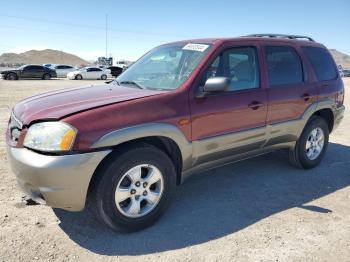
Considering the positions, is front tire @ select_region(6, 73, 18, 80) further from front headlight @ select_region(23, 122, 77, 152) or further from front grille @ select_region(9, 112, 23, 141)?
front headlight @ select_region(23, 122, 77, 152)

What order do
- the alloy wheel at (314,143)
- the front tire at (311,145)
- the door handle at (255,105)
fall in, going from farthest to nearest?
1. the alloy wheel at (314,143)
2. the front tire at (311,145)
3. the door handle at (255,105)

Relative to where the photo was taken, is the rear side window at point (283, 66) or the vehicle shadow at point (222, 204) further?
the rear side window at point (283, 66)

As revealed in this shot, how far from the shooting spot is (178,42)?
4590 millimetres

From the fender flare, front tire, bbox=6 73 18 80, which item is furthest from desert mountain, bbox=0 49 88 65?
the fender flare

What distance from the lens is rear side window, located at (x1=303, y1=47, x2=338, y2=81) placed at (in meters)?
5.30

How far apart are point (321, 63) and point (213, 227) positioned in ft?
10.8

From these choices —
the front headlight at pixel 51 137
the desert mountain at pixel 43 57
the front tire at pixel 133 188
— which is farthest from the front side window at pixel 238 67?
the desert mountain at pixel 43 57

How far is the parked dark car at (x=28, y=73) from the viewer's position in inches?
1175

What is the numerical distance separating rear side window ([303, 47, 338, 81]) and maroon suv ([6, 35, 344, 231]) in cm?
8

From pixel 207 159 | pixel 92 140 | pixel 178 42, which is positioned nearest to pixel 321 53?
pixel 178 42

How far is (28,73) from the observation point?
31.2m

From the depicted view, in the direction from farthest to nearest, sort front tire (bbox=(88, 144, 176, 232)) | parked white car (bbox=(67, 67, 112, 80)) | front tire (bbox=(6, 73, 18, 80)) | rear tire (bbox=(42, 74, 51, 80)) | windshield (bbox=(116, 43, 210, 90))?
parked white car (bbox=(67, 67, 112, 80)), rear tire (bbox=(42, 74, 51, 80)), front tire (bbox=(6, 73, 18, 80)), windshield (bbox=(116, 43, 210, 90)), front tire (bbox=(88, 144, 176, 232))

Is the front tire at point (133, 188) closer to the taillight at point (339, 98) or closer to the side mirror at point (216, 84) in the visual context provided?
the side mirror at point (216, 84)

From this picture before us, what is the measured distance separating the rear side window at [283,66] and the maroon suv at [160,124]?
0.02 metres
